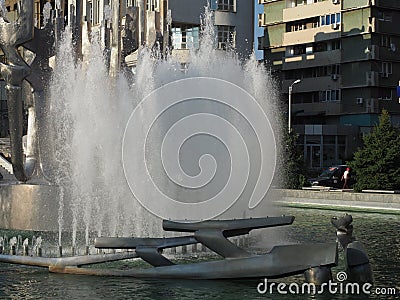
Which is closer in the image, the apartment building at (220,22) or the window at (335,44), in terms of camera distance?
the apartment building at (220,22)

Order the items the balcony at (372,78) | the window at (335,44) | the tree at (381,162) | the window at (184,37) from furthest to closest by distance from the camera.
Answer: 1. the window at (335,44)
2. the balcony at (372,78)
3. the window at (184,37)
4. the tree at (381,162)

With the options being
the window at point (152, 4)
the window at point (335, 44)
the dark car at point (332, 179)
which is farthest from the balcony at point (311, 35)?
the dark car at point (332, 179)

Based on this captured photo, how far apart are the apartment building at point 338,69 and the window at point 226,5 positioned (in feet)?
25.4

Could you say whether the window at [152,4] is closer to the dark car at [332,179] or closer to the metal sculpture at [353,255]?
the dark car at [332,179]

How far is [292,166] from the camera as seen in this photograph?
113 ft

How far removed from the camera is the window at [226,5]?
49.4 metres

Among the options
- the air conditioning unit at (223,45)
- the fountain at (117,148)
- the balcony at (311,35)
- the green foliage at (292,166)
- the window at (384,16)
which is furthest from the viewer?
the balcony at (311,35)

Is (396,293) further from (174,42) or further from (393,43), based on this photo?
(393,43)

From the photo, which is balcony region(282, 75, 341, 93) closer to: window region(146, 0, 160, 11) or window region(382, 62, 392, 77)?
window region(382, 62, 392, 77)

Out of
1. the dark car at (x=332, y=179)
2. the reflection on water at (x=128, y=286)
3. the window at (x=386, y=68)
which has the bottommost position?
the reflection on water at (x=128, y=286)

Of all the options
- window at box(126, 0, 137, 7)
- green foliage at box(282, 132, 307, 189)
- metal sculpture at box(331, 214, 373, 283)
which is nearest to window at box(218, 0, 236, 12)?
window at box(126, 0, 137, 7)

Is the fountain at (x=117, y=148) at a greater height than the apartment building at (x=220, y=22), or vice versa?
the apartment building at (x=220, y=22)

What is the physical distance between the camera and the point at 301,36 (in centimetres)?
6106

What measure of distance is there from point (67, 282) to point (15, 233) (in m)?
6.23
